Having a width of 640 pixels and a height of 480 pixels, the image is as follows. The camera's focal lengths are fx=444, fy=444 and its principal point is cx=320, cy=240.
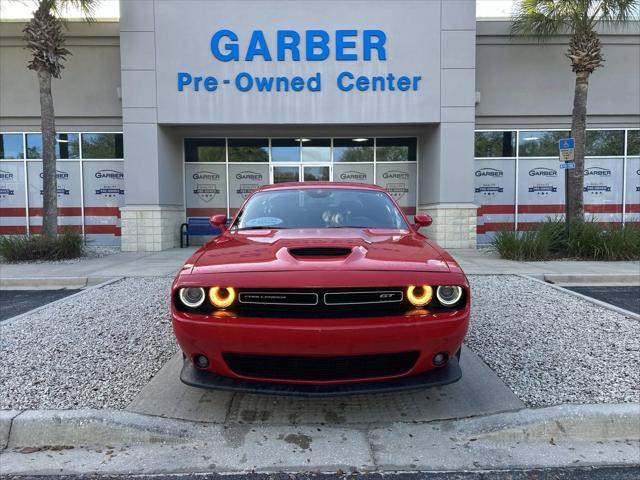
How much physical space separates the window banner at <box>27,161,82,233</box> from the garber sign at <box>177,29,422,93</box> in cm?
479

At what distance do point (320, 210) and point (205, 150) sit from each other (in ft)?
34.8

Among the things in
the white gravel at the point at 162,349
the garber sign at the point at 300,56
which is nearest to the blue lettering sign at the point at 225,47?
the garber sign at the point at 300,56

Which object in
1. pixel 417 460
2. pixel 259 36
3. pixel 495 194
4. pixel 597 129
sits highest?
pixel 259 36

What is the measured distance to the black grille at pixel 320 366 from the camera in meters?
2.73

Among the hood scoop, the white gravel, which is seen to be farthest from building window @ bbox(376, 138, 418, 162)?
the hood scoop

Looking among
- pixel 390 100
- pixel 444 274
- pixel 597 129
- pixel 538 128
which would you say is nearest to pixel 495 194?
pixel 538 128

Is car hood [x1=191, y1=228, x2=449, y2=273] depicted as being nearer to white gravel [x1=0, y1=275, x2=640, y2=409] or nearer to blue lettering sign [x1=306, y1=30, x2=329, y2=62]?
Answer: white gravel [x1=0, y1=275, x2=640, y2=409]

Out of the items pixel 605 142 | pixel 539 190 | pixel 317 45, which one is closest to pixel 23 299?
pixel 317 45

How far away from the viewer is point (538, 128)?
44.6ft

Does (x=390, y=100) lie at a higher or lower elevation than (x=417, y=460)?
higher

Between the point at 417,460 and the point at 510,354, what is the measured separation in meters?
1.92

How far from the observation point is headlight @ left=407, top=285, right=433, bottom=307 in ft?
9.13

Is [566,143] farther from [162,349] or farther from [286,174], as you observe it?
[162,349]

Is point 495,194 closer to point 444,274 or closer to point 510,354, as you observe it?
point 510,354
